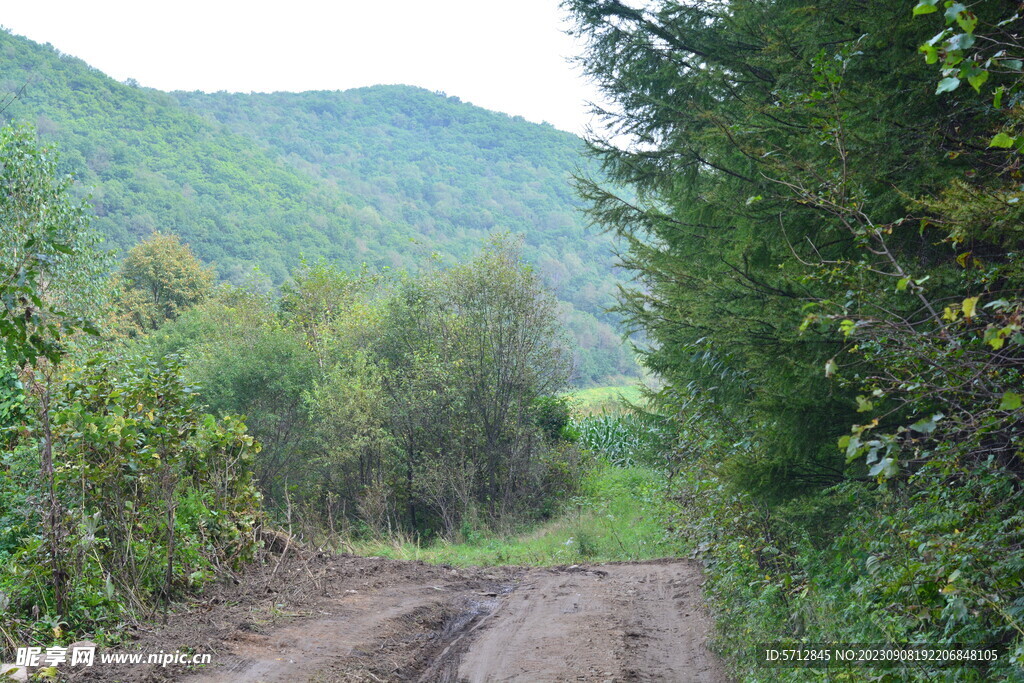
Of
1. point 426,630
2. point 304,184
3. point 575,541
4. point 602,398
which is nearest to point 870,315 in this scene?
point 426,630

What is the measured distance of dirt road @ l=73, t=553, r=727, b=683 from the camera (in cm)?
580

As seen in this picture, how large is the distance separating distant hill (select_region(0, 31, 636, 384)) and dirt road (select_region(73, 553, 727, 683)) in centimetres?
2704

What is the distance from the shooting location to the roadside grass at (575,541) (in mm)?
13727

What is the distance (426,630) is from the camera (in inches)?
295

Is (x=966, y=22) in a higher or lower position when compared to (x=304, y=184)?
lower

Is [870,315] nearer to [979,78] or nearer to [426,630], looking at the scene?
[979,78]

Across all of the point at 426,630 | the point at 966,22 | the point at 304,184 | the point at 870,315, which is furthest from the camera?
the point at 304,184

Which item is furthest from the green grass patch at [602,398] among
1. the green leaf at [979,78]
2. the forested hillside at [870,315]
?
the green leaf at [979,78]

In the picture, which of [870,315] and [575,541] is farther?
[575,541]

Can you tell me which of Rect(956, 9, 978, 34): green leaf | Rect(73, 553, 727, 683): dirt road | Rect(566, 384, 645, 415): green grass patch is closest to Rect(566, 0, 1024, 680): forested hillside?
Rect(956, 9, 978, 34): green leaf

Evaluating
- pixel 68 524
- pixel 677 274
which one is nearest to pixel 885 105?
pixel 677 274

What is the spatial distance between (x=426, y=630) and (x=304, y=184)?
2690 inches

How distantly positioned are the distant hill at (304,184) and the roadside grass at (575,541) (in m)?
19.4

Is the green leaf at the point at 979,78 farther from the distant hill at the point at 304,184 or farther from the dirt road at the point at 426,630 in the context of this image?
the distant hill at the point at 304,184
